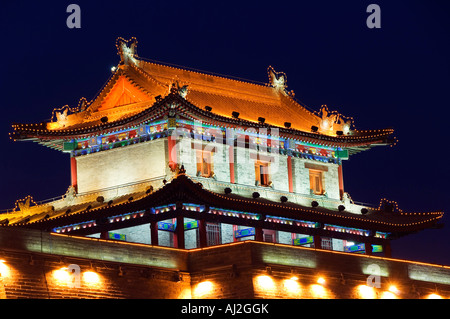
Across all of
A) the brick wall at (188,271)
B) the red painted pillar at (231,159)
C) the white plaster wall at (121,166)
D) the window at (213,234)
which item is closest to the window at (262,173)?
the red painted pillar at (231,159)

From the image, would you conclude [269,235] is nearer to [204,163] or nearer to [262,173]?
[262,173]

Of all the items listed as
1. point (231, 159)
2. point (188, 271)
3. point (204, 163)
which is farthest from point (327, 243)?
point (188, 271)

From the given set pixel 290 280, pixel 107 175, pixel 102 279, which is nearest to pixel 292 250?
pixel 290 280

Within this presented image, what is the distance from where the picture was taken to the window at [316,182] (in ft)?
198

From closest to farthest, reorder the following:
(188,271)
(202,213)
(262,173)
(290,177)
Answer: (188,271) → (202,213) → (262,173) → (290,177)

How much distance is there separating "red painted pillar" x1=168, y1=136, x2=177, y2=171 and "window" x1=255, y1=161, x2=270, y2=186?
5.11 metres

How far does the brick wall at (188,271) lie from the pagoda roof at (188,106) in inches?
411

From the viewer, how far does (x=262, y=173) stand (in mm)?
58250

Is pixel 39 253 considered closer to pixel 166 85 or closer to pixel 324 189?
pixel 166 85

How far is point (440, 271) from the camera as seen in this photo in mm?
52375

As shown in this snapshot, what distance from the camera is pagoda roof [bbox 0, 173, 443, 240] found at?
51.6 metres

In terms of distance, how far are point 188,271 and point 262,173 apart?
12898mm

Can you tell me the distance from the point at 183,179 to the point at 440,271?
12007 millimetres

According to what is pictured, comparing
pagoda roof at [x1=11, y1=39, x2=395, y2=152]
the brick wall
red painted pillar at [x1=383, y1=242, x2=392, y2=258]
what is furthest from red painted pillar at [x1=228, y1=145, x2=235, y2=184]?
the brick wall
